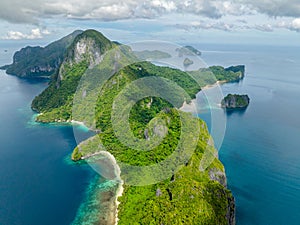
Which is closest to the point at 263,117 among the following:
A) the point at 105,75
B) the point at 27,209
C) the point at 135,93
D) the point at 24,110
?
the point at 135,93

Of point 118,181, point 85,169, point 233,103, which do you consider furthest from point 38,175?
point 233,103

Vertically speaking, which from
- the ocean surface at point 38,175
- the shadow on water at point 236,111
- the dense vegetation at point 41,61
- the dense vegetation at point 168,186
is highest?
the dense vegetation at point 168,186

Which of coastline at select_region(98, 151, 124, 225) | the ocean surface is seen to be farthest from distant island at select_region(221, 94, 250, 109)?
coastline at select_region(98, 151, 124, 225)

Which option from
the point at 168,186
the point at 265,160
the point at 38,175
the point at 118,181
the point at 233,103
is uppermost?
the point at 168,186

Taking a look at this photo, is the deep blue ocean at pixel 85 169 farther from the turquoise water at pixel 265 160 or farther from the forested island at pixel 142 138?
the forested island at pixel 142 138

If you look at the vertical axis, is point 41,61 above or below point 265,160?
below

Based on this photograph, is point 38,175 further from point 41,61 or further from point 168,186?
point 41,61

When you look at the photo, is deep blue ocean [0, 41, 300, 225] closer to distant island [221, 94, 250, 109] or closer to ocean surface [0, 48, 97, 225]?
ocean surface [0, 48, 97, 225]

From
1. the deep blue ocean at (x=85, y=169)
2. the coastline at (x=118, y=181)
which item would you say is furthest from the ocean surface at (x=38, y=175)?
the coastline at (x=118, y=181)
